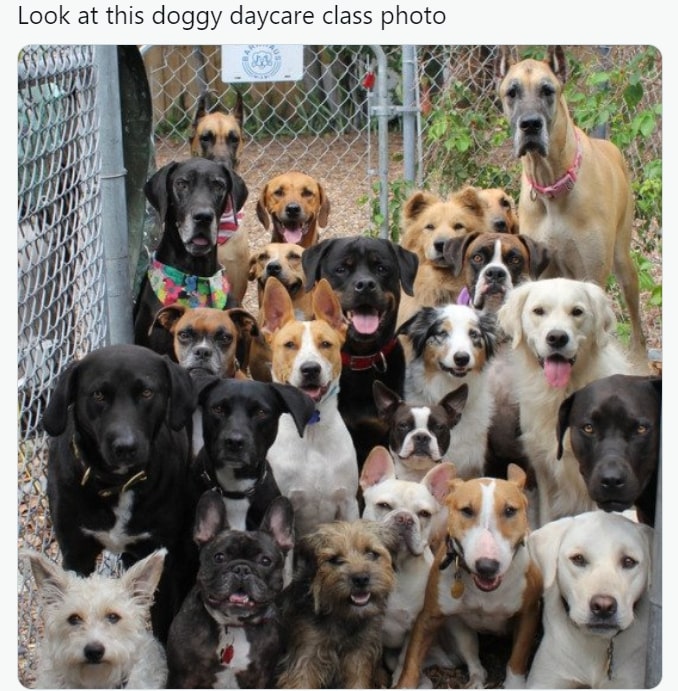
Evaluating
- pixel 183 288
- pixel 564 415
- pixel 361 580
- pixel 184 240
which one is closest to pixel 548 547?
pixel 564 415

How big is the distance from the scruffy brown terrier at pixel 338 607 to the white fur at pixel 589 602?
62 centimetres

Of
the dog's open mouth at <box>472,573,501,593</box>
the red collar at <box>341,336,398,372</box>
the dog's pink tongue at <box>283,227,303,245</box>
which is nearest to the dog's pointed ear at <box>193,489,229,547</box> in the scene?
the dog's open mouth at <box>472,573,501,593</box>

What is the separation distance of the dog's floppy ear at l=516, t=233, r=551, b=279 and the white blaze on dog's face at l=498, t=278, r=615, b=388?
870 mm

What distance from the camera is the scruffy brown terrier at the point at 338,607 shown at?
13.9 feet

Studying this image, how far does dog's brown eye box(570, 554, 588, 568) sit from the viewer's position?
4301mm

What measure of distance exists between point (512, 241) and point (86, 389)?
9.02ft

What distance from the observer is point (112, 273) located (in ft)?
18.4

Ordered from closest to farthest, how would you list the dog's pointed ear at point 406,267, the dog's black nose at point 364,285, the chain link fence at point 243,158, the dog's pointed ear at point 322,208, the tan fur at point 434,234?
the chain link fence at point 243,158, the dog's black nose at point 364,285, the dog's pointed ear at point 406,267, the tan fur at point 434,234, the dog's pointed ear at point 322,208

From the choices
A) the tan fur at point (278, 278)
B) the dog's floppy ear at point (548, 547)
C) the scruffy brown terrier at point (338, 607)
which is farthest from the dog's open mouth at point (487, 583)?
the tan fur at point (278, 278)

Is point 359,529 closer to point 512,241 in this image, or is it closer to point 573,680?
point 573,680

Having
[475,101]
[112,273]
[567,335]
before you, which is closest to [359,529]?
[567,335]

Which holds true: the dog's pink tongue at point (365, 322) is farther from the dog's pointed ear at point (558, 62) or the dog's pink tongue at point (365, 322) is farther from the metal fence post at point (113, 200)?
the dog's pointed ear at point (558, 62)

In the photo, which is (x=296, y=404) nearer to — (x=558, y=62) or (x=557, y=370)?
(x=557, y=370)

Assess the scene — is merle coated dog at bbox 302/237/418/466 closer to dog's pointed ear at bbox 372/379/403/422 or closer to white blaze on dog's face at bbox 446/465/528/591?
dog's pointed ear at bbox 372/379/403/422
